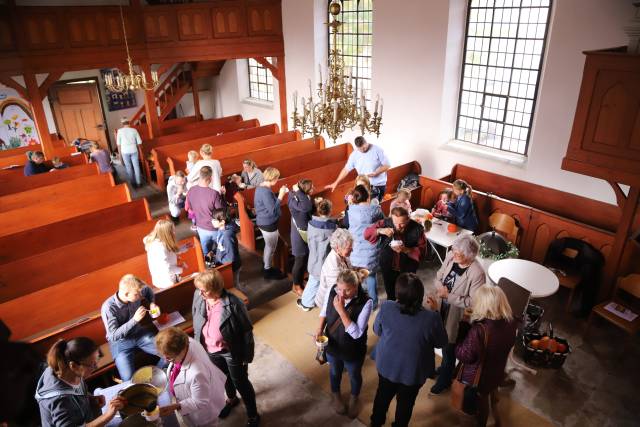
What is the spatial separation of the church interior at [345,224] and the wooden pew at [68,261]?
0.09ft

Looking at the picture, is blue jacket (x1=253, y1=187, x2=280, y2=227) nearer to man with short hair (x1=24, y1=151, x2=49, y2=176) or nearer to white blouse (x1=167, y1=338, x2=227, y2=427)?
white blouse (x1=167, y1=338, x2=227, y2=427)

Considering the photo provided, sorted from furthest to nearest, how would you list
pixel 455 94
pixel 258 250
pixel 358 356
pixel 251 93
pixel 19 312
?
pixel 251 93
pixel 455 94
pixel 258 250
pixel 19 312
pixel 358 356

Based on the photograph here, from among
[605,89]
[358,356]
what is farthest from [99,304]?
[605,89]

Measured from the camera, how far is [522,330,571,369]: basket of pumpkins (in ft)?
16.3

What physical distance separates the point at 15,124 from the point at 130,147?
455 centimetres

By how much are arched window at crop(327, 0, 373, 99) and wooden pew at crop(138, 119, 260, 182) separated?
321cm

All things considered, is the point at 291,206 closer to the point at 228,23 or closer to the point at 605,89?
the point at 605,89

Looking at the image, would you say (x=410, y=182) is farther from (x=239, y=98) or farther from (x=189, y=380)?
(x=239, y=98)

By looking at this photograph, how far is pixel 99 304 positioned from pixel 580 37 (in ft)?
25.3

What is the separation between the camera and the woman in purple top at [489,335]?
3.42 meters

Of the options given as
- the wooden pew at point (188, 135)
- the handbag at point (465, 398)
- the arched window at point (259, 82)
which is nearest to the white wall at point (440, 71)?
the arched window at point (259, 82)

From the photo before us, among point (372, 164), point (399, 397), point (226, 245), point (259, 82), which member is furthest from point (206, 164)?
point (259, 82)

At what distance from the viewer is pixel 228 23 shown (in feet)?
36.2

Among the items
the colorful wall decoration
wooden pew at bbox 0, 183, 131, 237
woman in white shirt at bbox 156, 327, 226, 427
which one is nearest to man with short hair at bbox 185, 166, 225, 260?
wooden pew at bbox 0, 183, 131, 237
